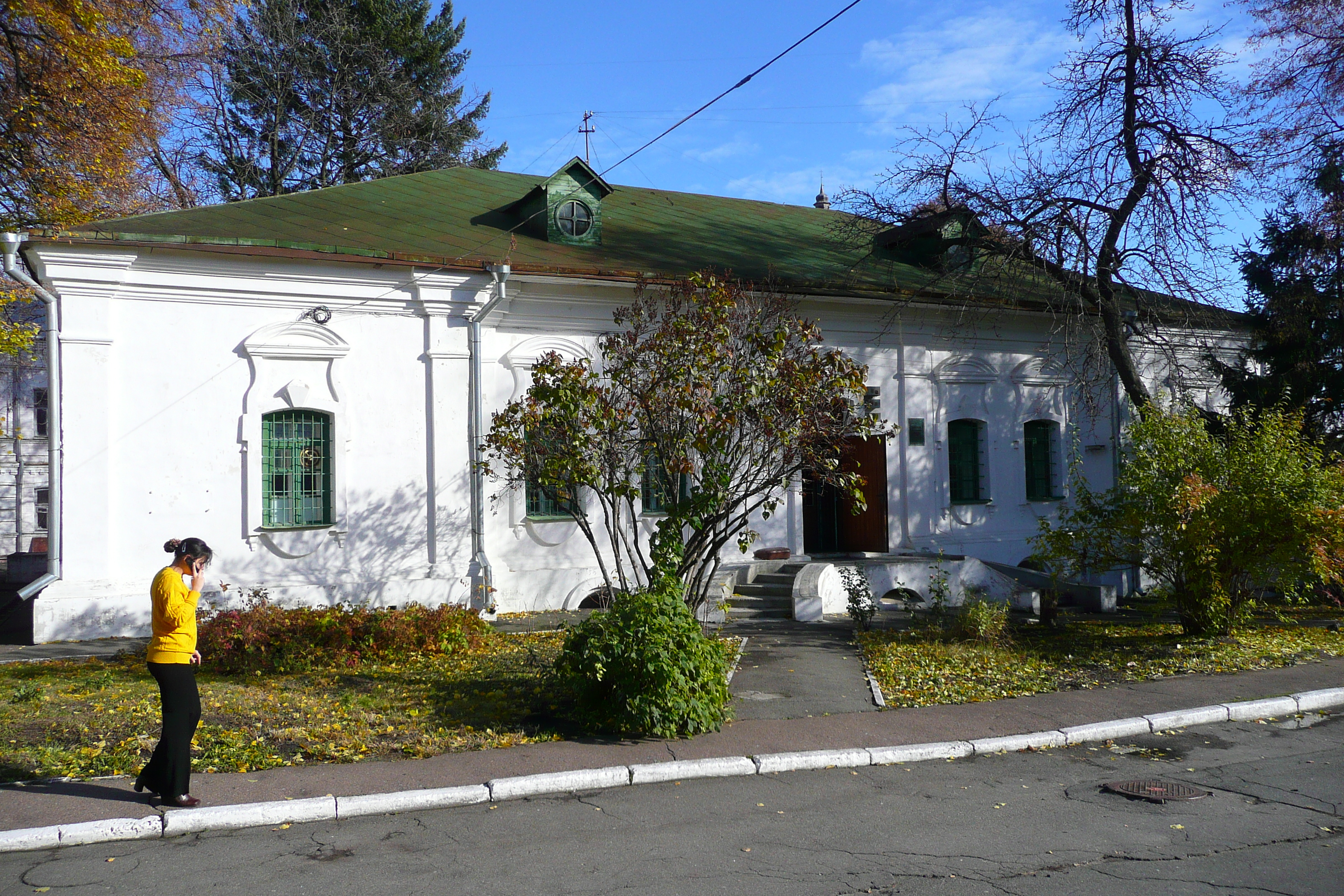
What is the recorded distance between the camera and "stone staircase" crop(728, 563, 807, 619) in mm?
13344

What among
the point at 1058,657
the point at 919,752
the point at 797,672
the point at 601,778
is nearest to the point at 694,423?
the point at 797,672

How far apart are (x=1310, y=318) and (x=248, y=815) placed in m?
17.7

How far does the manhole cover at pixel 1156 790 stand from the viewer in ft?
20.4

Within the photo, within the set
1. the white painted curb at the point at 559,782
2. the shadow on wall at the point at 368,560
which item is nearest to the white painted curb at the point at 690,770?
the white painted curb at the point at 559,782

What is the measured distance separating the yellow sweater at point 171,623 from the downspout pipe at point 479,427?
713 cm

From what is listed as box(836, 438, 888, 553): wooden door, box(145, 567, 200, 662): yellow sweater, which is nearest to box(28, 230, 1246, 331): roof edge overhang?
box(836, 438, 888, 553): wooden door

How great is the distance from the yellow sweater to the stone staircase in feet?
27.1

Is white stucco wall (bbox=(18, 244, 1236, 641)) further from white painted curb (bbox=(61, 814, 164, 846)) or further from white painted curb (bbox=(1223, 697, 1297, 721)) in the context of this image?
white painted curb (bbox=(61, 814, 164, 846))

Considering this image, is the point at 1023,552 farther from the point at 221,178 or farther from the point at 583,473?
the point at 221,178

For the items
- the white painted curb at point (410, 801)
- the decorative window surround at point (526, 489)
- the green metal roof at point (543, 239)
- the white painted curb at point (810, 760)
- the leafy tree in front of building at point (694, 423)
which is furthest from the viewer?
the decorative window surround at point (526, 489)

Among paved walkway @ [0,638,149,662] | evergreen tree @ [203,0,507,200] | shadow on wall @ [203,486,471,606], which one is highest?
evergreen tree @ [203,0,507,200]

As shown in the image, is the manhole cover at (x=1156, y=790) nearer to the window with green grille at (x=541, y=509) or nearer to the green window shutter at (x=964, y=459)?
the window with green grille at (x=541, y=509)

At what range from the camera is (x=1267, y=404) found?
1648 centimetres

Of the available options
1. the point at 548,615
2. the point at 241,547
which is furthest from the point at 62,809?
the point at 548,615
